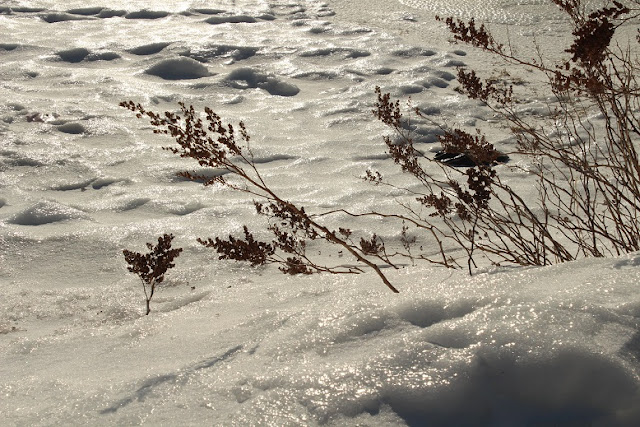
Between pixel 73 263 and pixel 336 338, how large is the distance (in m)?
2.12

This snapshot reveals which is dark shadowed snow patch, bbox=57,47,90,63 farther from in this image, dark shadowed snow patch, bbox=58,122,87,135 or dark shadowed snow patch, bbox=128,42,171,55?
dark shadowed snow patch, bbox=58,122,87,135

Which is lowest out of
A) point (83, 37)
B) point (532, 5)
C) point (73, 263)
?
point (73, 263)

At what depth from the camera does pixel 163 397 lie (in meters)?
1.51

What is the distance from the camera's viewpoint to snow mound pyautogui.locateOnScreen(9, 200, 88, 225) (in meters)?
3.66

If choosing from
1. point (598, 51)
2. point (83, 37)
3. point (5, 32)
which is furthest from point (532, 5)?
point (598, 51)

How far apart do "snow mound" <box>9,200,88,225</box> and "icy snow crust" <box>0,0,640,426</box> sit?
0.01 metres

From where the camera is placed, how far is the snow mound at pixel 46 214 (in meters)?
3.66

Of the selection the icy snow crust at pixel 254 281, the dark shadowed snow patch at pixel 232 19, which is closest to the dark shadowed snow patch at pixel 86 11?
the icy snow crust at pixel 254 281

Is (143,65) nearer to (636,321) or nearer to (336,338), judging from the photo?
(336,338)

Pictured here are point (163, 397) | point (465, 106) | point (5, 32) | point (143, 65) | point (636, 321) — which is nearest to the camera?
point (636, 321)

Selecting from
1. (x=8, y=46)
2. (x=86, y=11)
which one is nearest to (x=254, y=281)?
(x=8, y=46)

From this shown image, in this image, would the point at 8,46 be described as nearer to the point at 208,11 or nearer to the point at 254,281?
the point at 208,11

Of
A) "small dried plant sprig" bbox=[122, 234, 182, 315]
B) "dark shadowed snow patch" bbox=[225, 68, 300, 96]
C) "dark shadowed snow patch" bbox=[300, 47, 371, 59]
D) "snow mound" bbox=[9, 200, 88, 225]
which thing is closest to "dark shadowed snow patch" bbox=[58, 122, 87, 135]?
"snow mound" bbox=[9, 200, 88, 225]

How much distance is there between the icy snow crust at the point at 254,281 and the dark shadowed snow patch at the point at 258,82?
0.03 m
